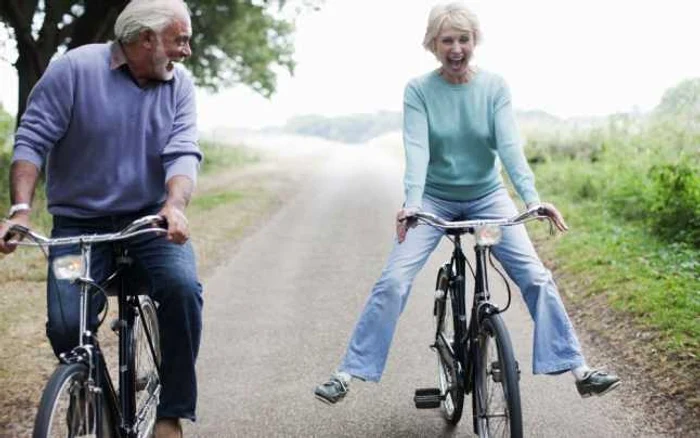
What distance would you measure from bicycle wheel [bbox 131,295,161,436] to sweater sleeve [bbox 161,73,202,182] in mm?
685

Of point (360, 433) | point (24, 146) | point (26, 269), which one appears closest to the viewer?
point (24, 146)

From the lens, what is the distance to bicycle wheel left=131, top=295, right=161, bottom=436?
3.65 meters

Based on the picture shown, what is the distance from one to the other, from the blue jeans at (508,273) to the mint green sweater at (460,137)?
0.30 feet

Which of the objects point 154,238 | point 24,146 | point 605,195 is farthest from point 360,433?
point 605,195

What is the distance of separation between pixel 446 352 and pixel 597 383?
2.99 ft

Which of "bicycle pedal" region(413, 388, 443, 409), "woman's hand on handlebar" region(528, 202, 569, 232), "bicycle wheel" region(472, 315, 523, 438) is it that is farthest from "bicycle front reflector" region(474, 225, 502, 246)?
"bicycle pedal" region(413, 388, 443, 409)

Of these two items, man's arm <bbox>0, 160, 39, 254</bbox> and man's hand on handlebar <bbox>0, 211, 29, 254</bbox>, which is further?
man's arm <bbox>0, 160, 39, 254</bbox>

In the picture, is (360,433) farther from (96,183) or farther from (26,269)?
(26,269)

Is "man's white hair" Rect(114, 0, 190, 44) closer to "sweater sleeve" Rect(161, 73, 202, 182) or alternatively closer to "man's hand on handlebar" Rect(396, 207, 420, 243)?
"sweater sleeve" Rect(161, 73, 202, 182)

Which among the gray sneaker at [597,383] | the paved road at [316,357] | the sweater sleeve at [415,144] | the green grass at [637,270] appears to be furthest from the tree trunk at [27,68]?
the gray sneaker at [597,383]

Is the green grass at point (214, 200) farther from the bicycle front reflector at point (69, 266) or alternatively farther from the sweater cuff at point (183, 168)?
the bicycle front reflector at point (69, 266)

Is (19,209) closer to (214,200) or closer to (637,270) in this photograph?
(637,270)

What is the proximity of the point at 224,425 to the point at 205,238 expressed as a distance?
6878 mm

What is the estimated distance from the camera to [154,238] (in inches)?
140
